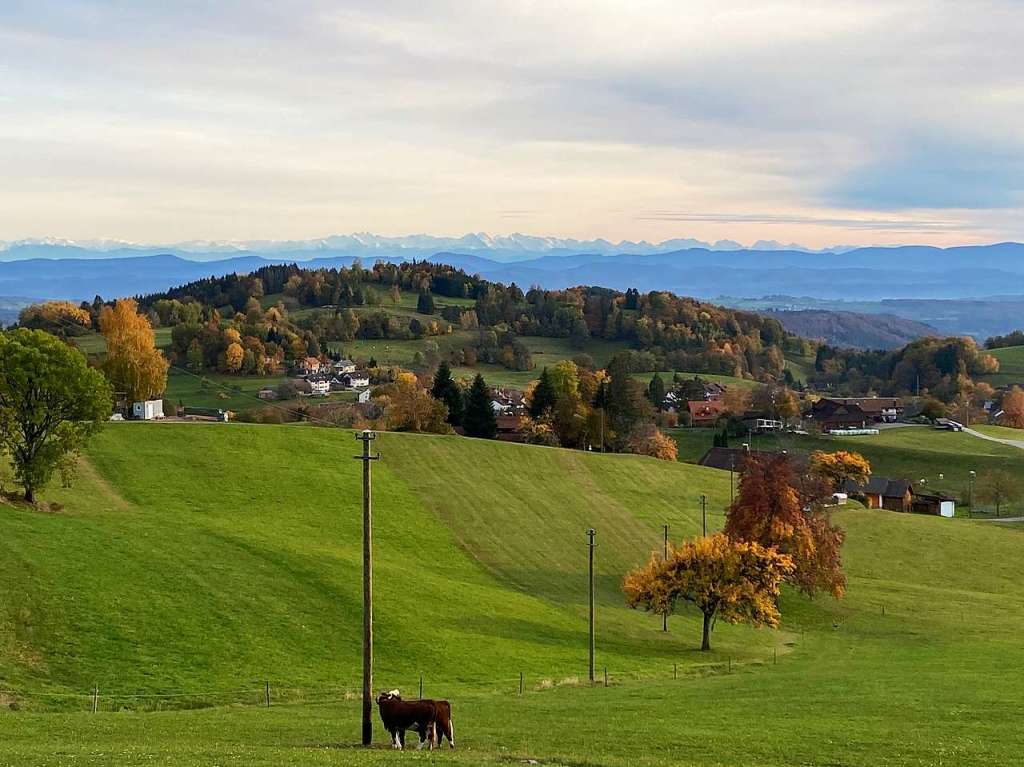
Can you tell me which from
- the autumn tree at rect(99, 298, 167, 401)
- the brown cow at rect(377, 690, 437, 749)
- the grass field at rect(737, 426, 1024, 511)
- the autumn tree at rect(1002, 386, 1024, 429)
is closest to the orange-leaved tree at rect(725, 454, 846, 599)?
the brown cow at rect(377, 690, 437, 749)

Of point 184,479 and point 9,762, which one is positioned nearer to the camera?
point 9,762

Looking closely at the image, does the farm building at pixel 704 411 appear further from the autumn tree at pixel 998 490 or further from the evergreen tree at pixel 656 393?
the autumn tree at pixel 998 490

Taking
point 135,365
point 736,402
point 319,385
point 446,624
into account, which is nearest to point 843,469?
point 736,402

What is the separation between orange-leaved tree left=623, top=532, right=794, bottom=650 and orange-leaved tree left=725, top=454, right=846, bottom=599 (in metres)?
8.23

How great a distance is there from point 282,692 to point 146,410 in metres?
71.7

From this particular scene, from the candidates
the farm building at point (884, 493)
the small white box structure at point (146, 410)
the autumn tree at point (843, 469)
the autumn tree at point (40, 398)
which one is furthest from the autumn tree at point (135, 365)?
the farm building at point (884, 493)

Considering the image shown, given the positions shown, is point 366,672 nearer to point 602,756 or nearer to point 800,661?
point 602,756

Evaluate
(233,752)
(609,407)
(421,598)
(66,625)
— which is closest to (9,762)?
(233,752)

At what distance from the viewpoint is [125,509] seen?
2633 inches

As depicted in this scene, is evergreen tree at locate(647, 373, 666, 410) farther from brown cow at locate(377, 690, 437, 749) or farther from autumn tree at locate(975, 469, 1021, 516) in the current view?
brown cow at locate(377, 690, 437, 749)

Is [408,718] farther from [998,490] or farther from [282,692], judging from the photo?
[998,490]

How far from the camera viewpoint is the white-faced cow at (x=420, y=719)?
88.0ft

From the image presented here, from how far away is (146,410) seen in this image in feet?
340

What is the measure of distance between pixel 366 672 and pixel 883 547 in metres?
71.4
